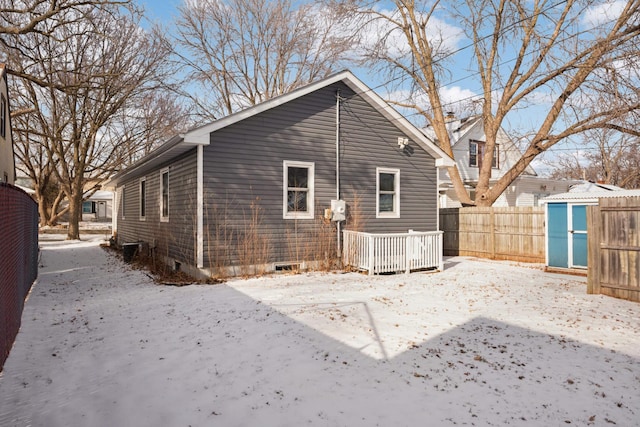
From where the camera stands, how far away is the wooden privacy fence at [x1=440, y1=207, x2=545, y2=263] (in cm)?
1279

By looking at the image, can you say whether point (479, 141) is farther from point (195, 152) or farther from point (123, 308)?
point (123, 308)

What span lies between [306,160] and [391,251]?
324 centimetres

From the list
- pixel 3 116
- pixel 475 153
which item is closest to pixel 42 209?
pixel 3 116

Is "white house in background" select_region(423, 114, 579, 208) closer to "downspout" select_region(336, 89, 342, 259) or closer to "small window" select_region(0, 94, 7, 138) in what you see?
"downspout" select_region(336, 89, 342, 259)

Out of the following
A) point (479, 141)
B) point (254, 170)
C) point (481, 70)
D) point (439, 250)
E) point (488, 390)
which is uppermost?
point (481, 70)

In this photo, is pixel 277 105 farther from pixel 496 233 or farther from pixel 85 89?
pixel 85 89

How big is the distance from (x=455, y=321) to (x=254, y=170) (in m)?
5.94

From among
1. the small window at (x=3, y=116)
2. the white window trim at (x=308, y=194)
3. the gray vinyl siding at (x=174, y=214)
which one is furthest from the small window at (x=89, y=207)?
the white window trim at (x=308, y=194)

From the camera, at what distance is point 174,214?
10812 millimetres

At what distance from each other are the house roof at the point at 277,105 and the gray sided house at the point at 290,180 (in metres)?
0.03

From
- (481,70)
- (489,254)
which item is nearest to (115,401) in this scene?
(489,254)

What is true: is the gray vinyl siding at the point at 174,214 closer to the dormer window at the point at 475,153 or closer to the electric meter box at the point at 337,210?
the electric meter box at the point at 337,210

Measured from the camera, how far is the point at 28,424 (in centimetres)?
306

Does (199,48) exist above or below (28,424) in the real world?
above
